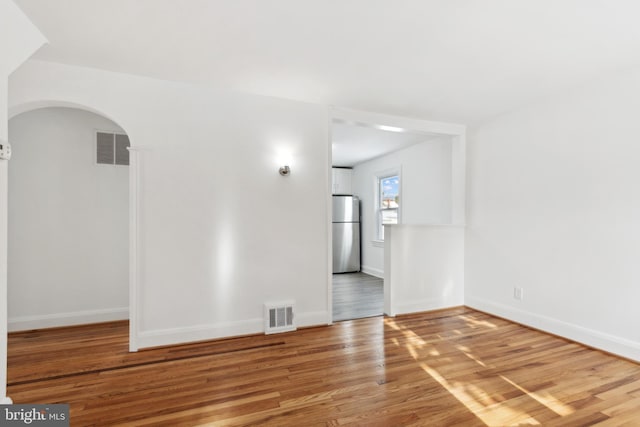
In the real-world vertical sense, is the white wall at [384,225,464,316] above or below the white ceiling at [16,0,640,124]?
below

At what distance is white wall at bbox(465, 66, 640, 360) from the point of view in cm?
259

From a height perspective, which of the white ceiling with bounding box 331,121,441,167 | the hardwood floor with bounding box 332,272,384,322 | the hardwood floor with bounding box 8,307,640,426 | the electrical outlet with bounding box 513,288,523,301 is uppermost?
the white ceiling with bounding box 331,121,441,167

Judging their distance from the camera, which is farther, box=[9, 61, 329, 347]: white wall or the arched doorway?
the arched doorway

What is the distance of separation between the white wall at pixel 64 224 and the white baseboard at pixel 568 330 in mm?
4374

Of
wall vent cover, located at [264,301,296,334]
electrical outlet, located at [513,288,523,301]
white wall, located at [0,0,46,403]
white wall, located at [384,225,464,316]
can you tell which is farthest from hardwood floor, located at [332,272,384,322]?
white wall, located at [0,0,46,403]

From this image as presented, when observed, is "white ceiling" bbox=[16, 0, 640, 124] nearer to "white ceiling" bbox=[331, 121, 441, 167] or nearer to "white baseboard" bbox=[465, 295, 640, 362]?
"white ceiling" bbox=[331, 121, 441, 167]

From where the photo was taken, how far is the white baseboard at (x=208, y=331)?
8.95 feet

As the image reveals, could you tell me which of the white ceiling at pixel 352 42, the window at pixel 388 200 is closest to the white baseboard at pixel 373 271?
the window at pixel 388 200

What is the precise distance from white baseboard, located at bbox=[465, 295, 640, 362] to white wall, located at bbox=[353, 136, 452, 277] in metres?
1.33

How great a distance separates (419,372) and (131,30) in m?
3.20

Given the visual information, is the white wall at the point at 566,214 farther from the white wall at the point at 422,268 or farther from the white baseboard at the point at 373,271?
the white baseboard at the point at 373,271

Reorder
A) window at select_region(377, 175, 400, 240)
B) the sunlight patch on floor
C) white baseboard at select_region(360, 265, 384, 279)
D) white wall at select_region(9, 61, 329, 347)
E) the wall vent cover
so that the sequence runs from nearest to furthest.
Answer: the sunlight patch on floor < white wall at select_region(9, 61, 329, 347) < the wall vent cover < window at select_region(377, 175, 400, 240) < white baseboard at select_region(360, 265, 384, 279)

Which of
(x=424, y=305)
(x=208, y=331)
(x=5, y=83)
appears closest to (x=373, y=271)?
(x=424, y=305)

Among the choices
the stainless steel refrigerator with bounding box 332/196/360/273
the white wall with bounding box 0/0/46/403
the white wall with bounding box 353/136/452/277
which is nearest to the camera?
the white wall with bounding box 0/0/46/403
